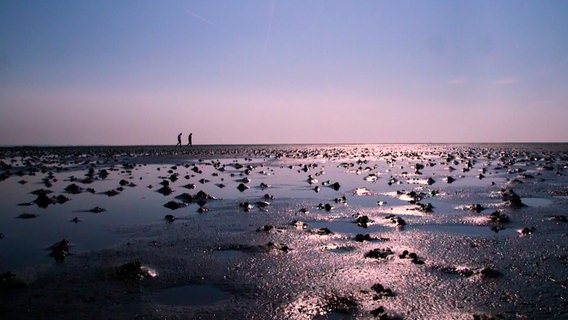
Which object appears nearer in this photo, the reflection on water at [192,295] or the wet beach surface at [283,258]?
the wet beach surface at [283,258]

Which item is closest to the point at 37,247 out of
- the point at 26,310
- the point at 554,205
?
the point at 26,310

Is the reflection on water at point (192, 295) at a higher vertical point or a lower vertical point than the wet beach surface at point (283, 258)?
lower

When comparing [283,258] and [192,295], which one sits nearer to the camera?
[192,295]

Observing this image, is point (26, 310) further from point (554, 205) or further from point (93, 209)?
point (554, 205)

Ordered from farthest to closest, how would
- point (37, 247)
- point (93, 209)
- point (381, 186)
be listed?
point (381, 186)
point (93, 209)
point (37, 247)

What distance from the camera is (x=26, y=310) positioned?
7875 millimetres

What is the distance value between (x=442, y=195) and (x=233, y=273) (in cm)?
1755

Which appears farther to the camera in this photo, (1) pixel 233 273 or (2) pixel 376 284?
(1) pixel 233 273

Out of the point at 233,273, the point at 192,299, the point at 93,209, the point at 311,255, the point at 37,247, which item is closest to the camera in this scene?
the point at 192,299

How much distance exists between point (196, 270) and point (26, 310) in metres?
3.70

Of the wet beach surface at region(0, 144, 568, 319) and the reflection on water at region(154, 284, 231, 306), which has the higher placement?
the wet beach surface at region(0, 144, 568, 319)

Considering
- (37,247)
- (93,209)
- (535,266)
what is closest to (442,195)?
(535,266)

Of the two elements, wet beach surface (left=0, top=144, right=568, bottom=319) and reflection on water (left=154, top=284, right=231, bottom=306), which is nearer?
wet beach surface (left=0, top=144, right=568, bottom=319)

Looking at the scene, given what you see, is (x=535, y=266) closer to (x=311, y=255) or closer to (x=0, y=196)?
(x=311, y=255)
